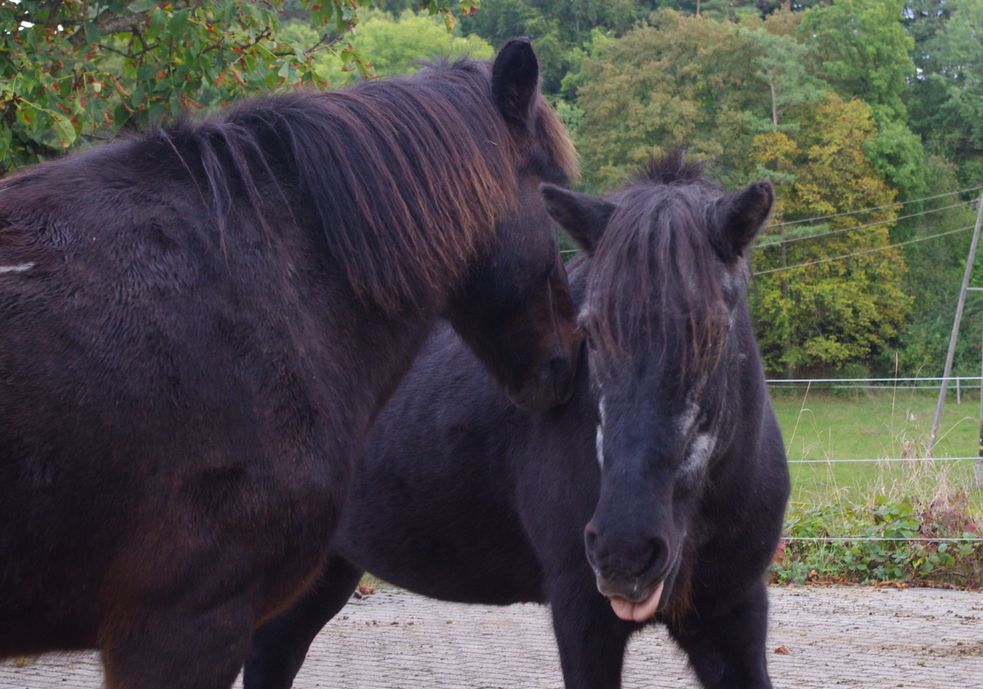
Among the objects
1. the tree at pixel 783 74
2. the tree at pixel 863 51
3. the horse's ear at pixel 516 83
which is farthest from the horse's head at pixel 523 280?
the tree at pixel 863 51

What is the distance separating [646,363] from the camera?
306 cm

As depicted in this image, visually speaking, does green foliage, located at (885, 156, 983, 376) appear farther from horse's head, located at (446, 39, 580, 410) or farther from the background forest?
horse's head, located at (446, 39, 580, 410)

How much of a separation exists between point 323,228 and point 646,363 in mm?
983

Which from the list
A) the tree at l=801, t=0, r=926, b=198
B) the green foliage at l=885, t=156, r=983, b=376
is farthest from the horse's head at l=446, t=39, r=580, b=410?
the tree at l=801, t=0, r=926, b=198

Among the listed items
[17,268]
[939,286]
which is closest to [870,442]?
[17,268]

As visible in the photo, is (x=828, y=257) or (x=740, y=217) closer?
(x=740, y=217)

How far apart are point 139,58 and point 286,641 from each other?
10.6 feet

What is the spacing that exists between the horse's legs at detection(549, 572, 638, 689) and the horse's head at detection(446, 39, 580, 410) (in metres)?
0.65

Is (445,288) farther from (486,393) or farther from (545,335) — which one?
(486,393)

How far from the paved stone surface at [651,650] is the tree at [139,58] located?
2939 mm

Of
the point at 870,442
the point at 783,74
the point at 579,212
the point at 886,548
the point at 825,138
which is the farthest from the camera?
the point at 783,74

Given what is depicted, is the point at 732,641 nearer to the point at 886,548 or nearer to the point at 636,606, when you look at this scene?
the point at 636,606

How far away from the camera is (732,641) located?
3.77 meters

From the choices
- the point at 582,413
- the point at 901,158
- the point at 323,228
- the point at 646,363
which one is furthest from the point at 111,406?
the point at 901,158
